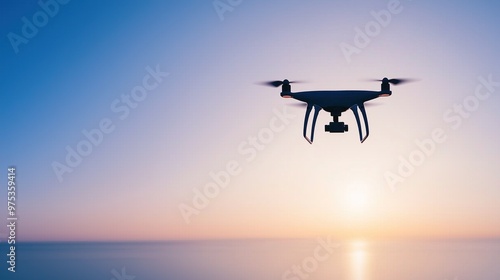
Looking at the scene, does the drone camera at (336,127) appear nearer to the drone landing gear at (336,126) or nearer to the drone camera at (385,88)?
the drone landing gear at (336,126)

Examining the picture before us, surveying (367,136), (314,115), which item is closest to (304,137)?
(314,115)

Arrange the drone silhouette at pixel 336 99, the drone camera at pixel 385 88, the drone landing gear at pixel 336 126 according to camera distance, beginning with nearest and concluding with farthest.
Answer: the drone silhouette at pixel 336 99 < the drone landing gear at pixel 336 126 < the drone camera at pixel 385 88

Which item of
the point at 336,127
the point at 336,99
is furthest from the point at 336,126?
the point at 336,99

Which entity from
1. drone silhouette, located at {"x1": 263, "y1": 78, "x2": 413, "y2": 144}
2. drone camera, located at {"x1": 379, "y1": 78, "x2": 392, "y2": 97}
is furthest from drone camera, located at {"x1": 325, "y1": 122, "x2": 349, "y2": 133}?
drone camera, located at {"x1": 379, "y1": 78, "x2": 392, "y2": 97}

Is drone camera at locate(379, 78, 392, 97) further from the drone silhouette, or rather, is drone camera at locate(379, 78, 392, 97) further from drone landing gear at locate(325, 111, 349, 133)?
drone landing gear at locate(325, 111, 349, 133)

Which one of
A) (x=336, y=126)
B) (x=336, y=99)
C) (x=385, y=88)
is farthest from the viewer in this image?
(x=385, y=88)

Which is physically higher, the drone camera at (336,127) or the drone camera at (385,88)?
the drone camera at (385,88)

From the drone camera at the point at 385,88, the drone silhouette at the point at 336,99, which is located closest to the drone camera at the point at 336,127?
the drone silhouette at the point at 336,99

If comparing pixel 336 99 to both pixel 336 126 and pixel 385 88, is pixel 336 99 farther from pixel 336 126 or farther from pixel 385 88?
pixel 385 88

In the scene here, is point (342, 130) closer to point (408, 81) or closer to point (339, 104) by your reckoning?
point (339, 104)
